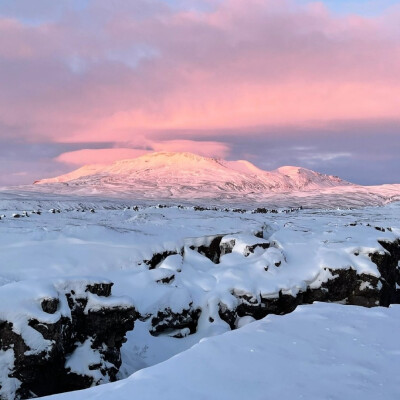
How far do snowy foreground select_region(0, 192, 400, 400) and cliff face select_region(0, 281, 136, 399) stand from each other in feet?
0.16

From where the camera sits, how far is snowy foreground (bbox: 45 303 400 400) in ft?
19.4

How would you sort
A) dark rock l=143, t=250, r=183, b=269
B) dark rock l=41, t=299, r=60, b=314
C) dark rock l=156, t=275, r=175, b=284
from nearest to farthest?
dark rock l=41, t=299, r=60, b=314 < dark rock l=156, t=275, r=175, b=284 < dark rock l=143, t=250, r=183, b=269

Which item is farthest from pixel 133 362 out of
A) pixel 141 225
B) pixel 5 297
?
pixel 141 225

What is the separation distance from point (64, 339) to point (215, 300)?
7282 millimetres

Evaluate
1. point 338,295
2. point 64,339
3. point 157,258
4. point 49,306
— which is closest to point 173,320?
point 157,258

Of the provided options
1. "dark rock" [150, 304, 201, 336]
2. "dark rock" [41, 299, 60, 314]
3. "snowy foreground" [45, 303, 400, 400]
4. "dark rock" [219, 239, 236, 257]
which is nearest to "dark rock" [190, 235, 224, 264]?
"dark rock" [219, 239, 236, 257]

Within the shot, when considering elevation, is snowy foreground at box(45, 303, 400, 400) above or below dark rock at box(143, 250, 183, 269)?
above

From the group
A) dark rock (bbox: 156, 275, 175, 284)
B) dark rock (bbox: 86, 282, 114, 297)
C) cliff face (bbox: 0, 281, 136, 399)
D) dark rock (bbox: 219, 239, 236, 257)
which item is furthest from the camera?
dark rock (bbox: 219, 239, 236, 257)

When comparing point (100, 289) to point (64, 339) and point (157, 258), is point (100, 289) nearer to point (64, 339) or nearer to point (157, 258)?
point (64, 339)

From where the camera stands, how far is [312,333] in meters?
8.72

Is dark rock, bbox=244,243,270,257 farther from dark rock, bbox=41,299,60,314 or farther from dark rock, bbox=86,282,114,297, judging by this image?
dark rock, bbox=41,299,60,314

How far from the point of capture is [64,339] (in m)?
11.0

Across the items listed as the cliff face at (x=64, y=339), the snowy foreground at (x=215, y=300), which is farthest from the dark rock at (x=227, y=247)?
the cliff face at (x=64, y=339)

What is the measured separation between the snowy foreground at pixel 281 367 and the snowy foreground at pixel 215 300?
2cm
